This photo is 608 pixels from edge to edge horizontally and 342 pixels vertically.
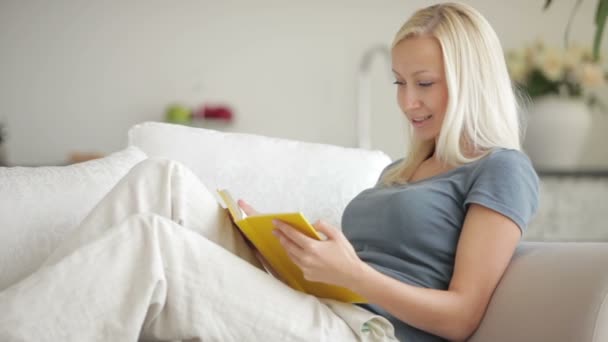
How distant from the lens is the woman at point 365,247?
1.30m

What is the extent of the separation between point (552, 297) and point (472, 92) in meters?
0.51

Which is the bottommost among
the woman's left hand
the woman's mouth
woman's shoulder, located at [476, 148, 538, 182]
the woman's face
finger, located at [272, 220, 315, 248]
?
the woman's left hand

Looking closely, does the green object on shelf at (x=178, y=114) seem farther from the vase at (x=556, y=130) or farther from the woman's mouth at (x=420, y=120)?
the woman's mouth at (x=420, y=120)

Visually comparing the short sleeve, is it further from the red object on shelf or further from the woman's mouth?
the red object on shelf

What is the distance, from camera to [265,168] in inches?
83.6

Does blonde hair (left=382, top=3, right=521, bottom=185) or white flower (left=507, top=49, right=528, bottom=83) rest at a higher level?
blonde hair (left=382, top=3, right=521, bottom=185)

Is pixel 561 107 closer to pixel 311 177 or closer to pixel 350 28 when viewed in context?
pixel 350 28

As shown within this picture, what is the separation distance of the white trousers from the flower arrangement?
125 inches

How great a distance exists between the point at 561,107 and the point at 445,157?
2.75 metres

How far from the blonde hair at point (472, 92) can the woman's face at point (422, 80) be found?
3cm

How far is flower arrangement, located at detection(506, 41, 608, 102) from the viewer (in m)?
4.32

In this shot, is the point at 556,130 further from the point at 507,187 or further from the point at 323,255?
the point at 323,255

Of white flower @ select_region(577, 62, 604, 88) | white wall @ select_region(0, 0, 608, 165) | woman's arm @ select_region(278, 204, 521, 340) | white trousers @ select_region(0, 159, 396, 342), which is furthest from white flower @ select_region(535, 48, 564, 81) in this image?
white trousers @ select_region(0, 159, 396, 342)

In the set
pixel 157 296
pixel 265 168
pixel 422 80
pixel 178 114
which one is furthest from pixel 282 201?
pixel 178 114
